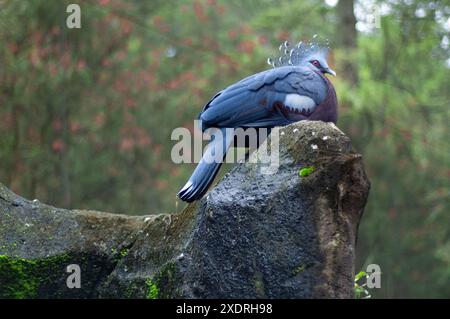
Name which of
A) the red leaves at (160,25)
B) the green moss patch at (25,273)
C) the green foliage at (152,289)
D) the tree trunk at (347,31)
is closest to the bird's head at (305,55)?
the green foliage at (152,289)

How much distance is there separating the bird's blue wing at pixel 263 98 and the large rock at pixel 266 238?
22.6 inches

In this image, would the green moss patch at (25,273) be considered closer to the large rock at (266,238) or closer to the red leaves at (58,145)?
the large rock at (266,238)

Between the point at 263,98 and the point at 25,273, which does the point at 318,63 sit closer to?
the point at 263,98

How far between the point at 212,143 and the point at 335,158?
3.03 ft

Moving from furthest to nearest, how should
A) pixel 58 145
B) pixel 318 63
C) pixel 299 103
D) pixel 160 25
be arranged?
1. pixel 160 25
2. pixel 58 145
3. pixel 318 63
4. pixel 299 103

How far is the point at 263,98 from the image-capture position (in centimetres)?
415

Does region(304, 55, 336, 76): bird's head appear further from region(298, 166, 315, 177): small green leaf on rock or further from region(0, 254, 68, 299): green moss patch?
region(0, 254, 68, 299): green moss patch

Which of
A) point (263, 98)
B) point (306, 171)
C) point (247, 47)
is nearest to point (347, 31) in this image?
point (247, 47)

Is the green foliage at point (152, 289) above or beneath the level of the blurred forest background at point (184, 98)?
beneath

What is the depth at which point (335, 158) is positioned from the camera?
3.33 m

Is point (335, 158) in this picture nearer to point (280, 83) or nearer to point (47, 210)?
point (280, 83)

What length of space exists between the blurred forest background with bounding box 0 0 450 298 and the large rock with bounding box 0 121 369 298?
15.5ft

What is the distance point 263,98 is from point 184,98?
6563mm

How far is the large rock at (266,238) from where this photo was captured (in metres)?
3.22
